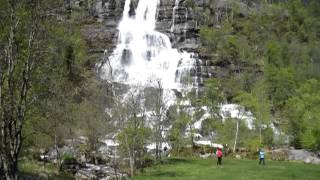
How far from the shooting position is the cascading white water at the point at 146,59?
309 feet

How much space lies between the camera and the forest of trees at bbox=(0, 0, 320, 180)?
15585 mm

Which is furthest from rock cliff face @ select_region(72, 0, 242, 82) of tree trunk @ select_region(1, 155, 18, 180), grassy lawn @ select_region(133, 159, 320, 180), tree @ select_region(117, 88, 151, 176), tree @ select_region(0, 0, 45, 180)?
tree trunk @ select_region(1, 155, 18, 180)

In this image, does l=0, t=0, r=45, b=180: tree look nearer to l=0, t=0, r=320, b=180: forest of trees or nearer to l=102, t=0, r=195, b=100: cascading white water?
l=0, t=0, r=320, b=180: forest of trees

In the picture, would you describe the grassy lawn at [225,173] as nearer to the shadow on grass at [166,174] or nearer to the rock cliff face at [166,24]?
the shadow on grass at [166,174]

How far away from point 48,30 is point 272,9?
127 meters

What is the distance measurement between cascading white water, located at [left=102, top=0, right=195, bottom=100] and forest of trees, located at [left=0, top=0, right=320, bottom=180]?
205 inches

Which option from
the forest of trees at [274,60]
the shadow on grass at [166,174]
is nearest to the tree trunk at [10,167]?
the shadow on grass at [166,174]

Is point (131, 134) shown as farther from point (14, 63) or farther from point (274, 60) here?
point (274, 60)

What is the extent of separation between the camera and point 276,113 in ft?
281

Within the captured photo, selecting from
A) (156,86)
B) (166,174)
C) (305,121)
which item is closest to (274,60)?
(305,121)

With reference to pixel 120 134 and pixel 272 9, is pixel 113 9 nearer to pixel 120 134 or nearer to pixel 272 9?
pixel 272 9

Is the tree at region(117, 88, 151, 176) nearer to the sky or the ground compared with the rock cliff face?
nearer to the ground

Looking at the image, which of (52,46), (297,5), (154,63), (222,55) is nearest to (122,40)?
(154,63)

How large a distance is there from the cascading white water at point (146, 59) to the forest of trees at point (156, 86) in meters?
5.20
